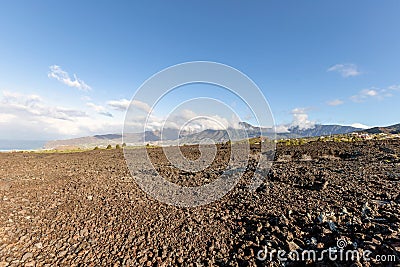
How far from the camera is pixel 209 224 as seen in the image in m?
5.00

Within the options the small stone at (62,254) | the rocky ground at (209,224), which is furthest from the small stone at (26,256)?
the small stone at (62,254)

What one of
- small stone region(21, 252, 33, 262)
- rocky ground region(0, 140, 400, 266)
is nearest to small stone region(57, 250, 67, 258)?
rocky ground region(0, 140, 400, 266)

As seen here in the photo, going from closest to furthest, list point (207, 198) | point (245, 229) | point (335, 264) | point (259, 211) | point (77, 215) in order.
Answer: point (335, 264), point (245, 229), point (259, 211), point (77, 215), point (207, 198)

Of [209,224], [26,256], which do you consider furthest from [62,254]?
[209,224]

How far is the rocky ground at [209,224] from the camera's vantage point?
367 cm

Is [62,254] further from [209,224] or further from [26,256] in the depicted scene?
[209,224]

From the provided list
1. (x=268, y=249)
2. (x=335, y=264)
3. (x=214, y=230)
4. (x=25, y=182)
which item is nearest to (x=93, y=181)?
(x=25, y=182)

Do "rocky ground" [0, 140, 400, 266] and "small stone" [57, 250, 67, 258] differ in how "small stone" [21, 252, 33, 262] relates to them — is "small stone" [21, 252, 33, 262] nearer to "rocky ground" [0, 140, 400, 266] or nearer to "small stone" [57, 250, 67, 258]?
"rocky ground" [0, 140, 400, 266]

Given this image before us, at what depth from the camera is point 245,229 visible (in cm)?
457

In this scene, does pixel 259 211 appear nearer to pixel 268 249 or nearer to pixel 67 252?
pixel 268 249

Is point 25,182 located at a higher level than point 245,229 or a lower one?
higher

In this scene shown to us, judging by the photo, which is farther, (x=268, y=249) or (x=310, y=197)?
(x=310, y=197)

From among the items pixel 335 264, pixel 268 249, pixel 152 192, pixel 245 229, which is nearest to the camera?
pixel 335 264

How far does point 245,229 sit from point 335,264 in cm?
183
